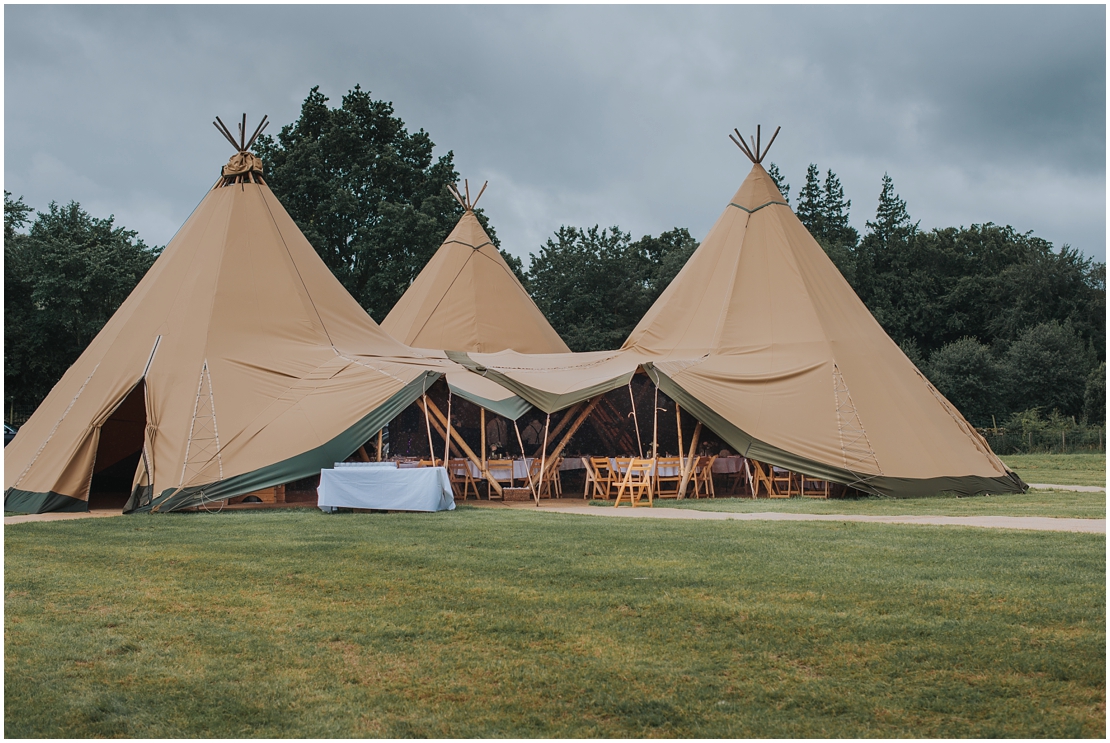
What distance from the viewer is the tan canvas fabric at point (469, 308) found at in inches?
826

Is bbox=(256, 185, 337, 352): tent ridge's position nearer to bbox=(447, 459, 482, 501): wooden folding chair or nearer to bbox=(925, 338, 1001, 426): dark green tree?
bbox=(447, 459, 482, 501): wooden folding chair

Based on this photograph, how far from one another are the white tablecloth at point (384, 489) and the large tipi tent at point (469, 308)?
8.82 meters

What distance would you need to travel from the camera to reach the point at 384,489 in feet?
39.7

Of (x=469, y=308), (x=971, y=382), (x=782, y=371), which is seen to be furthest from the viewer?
(x=971, y=382)

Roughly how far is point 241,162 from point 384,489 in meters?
7.24

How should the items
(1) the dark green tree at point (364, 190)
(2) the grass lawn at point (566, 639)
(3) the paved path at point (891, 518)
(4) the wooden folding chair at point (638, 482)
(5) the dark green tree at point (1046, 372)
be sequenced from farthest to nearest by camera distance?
(5) the dark green tree at point (1046, 372), (1) the dark green tree at point (364, 190), (4) the wooden folding chair at point (638, 482), (3) the paved path at point (891, 518), (2) the grass lawn at point (566, 639)

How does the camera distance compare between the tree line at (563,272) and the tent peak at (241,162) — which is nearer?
the tent peak at (241,162)

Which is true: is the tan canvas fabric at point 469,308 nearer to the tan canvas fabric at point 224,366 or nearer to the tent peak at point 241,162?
the tan canvas fabric at point 224,366

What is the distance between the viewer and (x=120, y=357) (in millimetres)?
14133

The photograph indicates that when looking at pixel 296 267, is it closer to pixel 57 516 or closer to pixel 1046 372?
pixel 57 516

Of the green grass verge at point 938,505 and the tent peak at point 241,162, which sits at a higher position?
the tent peak at point 241,162

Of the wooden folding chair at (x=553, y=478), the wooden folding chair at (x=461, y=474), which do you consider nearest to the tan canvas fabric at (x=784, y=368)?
the wooden folding chair at (x=553, y=478)

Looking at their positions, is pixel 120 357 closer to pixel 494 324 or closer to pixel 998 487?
pixel 494 324

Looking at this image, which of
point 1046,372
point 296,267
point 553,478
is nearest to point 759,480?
point 553,478
